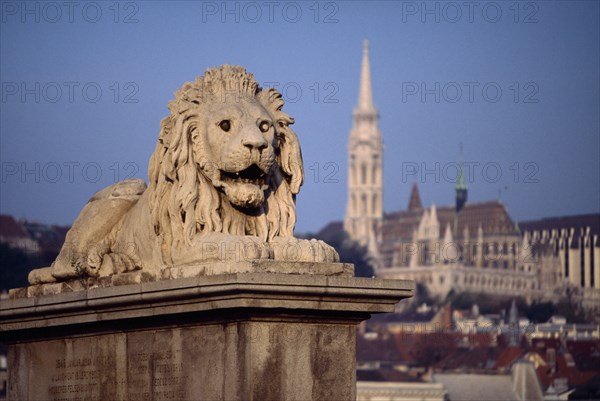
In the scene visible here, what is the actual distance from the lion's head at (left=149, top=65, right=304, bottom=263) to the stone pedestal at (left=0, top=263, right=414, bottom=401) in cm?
65

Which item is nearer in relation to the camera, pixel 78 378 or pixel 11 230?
pixel 78 378

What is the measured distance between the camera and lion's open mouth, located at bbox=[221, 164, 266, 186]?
16062 millimetres

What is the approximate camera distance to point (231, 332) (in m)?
15.3

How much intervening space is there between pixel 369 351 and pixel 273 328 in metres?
147

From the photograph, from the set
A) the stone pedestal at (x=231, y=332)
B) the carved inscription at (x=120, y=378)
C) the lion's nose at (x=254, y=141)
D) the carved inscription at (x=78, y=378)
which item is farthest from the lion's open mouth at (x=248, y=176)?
the carved inscription at (x=78, y=378)

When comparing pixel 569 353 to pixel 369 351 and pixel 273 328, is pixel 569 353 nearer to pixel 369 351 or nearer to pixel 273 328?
pixel 369 351

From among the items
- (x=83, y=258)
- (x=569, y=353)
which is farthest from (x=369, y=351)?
(x=83, y=258)

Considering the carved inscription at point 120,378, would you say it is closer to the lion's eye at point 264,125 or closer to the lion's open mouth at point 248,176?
the lion's open mouth at point 248,176

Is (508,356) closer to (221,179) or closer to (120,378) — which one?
(120,378)

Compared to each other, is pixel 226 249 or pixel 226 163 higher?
pixel 226 163

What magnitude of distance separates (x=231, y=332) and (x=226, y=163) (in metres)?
1.35

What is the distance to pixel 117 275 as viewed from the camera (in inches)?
662

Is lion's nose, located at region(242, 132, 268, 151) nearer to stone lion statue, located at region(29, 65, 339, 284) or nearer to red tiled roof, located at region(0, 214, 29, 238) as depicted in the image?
stone lion statue, located at region(29, 65, 339, 284)

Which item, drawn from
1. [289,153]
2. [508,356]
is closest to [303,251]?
[289,153]
